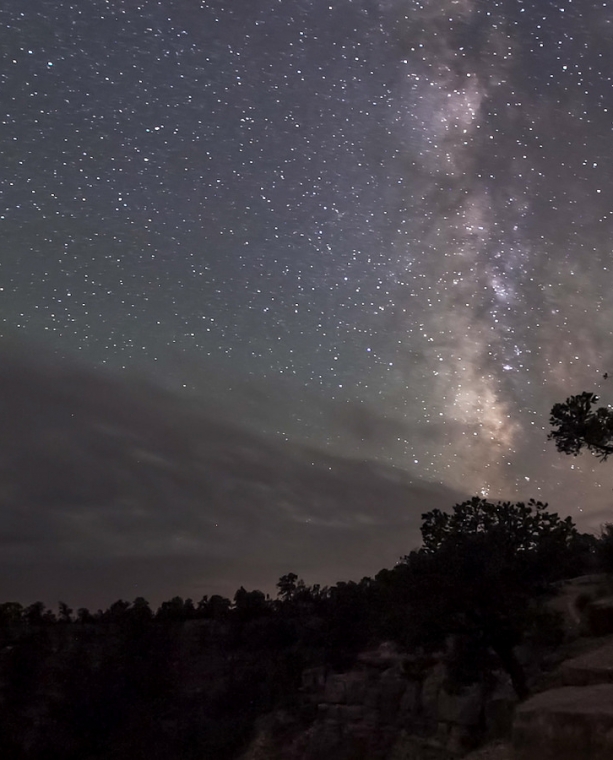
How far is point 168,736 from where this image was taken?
208 feet

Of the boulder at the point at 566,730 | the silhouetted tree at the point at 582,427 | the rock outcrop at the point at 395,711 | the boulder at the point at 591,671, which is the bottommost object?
the rock outcrop at the point at 395,711

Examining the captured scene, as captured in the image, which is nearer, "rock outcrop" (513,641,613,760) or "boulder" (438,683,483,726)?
"rock outcrop" (513,641,613,760)

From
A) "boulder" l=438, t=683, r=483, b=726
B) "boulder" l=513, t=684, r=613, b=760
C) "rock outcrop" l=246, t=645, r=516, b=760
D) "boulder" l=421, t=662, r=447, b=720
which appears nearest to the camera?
"boulder" l=513, t=684, r=613, b=760

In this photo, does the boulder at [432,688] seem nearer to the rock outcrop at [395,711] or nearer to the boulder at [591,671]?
the rock outcrop at [395,711]

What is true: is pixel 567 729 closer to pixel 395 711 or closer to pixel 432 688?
pixel 432 688

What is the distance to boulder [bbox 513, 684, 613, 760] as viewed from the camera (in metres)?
9.16

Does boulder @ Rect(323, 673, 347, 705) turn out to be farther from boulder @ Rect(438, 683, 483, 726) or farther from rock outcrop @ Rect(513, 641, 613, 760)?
rock outcrop @ Rect(513, 641, 613, 760)

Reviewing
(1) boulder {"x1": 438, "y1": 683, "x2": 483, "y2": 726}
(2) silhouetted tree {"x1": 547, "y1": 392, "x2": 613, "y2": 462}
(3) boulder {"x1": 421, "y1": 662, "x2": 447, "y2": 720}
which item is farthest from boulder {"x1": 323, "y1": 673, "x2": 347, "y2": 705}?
(2) silhouetted tree {"x1": 547, "y1": 392, "x2": 613, "y2": 462}

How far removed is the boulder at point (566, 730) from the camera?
9.16 meters

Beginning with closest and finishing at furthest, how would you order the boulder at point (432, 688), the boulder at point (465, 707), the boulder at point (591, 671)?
the boulder at point (591, 671)
the boulder at point (465, 707)
the boulder at point (432, 688)

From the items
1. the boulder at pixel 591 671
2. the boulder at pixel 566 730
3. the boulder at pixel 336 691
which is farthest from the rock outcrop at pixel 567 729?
the boulder at pixel 336 691

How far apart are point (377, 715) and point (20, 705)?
43.4 meters

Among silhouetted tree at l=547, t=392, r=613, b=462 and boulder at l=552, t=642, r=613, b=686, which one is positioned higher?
silhouetted tree at l=547, t=392, r=613, b=462

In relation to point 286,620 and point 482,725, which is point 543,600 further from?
point 286,620
